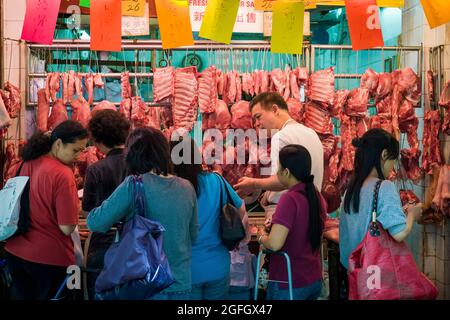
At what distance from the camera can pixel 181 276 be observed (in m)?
4.00

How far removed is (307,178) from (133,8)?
301cm

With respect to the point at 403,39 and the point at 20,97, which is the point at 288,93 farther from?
the point at 20,97

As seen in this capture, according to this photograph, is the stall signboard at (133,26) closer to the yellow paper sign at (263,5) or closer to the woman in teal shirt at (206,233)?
the yellow paper sign at (263,5)

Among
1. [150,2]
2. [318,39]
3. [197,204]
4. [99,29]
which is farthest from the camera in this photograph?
[318,39]

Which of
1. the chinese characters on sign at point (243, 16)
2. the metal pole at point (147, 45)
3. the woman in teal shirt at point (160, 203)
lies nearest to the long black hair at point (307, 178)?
the woman in teal shirt at point (160, 203)

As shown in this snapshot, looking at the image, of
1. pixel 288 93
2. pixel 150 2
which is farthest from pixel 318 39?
pixel 288 93

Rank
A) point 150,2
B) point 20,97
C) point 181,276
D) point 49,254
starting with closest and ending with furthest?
point 181,276, point 49,254, point 20,97, point 150,2

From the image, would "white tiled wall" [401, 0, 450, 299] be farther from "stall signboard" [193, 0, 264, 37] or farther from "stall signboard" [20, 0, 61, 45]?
"stall signboard" [20, 0, 61, 45]

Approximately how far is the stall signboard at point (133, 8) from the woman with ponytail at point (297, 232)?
276 centimetres

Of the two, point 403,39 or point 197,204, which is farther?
point 403,39

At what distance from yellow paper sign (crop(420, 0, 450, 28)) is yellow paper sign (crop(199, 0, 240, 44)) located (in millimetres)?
1675

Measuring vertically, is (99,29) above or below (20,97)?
above

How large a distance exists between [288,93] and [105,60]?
10.6 feet

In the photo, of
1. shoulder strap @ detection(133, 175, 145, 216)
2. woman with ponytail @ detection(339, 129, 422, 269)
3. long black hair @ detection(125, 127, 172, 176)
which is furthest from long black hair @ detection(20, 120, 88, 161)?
woman with ponytail @ detection(339, 129, 422, 269)
